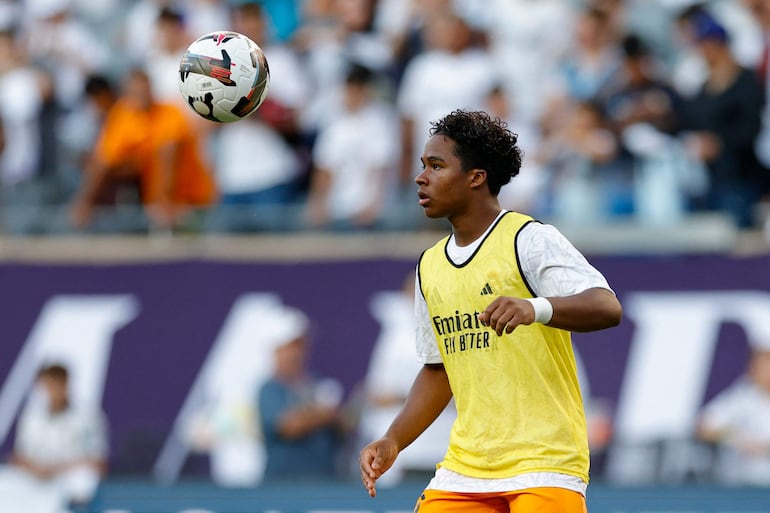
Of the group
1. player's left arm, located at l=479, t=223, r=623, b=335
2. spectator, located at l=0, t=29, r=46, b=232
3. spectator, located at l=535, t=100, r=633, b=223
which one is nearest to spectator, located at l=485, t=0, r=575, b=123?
spectator, located at l=535, t=100, r=633, b=223

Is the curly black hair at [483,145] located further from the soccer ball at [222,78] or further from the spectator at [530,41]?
the spectator at [530,41]

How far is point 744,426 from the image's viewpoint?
10.6 metres

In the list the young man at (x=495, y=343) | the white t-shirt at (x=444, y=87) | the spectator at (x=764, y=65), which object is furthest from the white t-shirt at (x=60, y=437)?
the spectator at (x=764, y=65)

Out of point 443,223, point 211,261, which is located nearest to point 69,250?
point 211,261

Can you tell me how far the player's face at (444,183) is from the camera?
19.3 feet

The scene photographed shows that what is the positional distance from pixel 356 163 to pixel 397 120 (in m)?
0.54

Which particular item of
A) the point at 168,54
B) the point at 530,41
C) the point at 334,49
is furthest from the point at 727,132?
the point at 168,54

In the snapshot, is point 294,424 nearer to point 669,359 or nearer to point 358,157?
point 358,157

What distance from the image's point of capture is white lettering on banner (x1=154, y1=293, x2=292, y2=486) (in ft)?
37.7

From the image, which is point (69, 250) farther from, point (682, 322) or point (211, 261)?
point (682, 322)

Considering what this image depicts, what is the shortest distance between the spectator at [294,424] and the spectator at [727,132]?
348 cm

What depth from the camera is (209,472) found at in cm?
1166

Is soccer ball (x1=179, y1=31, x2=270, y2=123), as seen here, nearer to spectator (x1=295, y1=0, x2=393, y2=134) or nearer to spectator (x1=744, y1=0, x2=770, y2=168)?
spectator (x1=295, y1=0, x2=393, y2=134)

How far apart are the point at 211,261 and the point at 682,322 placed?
407 centimetres
